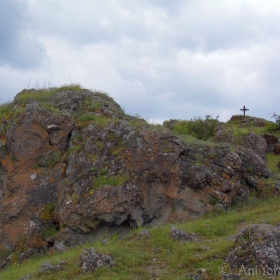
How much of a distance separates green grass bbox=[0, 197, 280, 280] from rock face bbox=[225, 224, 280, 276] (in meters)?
0.33

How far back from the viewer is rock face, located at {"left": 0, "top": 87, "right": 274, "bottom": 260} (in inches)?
446

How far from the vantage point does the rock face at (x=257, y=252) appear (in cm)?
680

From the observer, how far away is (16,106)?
15.0 m

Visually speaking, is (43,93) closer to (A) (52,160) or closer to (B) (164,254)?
(A) (52,160)

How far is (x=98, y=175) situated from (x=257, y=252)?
5872 millimetres

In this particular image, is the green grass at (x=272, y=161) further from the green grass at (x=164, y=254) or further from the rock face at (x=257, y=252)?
the rock face at (x=257, y=252)

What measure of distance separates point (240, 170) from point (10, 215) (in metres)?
7.35

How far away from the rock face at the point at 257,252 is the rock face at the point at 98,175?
416cm

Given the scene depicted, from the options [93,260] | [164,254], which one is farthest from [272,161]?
[93,260]

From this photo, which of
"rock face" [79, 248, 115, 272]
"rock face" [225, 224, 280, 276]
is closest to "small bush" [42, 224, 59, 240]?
"rock face" [79, 248, 115, 272]

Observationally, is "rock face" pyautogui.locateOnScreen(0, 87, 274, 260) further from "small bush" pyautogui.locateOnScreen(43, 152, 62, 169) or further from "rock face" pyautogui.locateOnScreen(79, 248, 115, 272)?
"rock face" pyautogui.locateOnScreen(79, 248, 115, 272)

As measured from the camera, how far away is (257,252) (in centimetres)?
695

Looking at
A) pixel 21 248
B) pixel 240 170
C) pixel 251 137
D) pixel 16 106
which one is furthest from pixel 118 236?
pixel 251 137

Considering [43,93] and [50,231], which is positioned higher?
[43,93]
